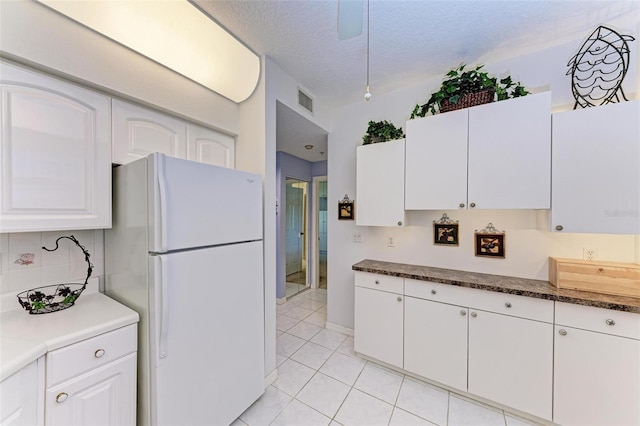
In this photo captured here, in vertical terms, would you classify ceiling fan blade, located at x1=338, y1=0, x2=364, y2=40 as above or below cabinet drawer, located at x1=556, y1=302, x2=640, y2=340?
above

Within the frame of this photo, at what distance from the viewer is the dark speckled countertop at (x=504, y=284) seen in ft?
4.48

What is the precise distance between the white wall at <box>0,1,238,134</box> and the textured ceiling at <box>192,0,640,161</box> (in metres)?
0.52

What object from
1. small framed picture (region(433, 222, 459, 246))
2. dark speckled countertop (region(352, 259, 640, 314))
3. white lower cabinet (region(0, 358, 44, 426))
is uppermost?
small framed picture (region(433, 222, 459, 246))

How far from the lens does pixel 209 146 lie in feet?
6.19

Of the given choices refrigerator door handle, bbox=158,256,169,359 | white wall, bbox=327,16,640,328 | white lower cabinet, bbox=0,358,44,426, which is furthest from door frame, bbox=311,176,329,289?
white lower cabinet, bbox=0,358,44,426

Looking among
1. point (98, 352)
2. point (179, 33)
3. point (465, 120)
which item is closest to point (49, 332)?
point (98, 352)

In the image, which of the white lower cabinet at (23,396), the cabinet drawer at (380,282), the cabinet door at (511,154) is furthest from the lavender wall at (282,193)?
the white lower cabinet at (23,396)

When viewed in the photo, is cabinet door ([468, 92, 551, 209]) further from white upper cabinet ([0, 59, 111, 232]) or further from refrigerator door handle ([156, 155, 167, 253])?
white upper cabinet ([0, 59, 111, 232])

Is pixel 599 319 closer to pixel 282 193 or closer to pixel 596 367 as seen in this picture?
pixel 596 367

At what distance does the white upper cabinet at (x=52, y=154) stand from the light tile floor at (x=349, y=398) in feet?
5.58

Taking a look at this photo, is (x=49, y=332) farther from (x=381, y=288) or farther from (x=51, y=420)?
(x=381, y=288)

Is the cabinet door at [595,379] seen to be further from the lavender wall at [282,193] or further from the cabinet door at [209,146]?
the lavender wall at [282,193]

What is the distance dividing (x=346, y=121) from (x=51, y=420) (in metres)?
3.02

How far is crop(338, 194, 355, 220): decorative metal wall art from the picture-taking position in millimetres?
2721
